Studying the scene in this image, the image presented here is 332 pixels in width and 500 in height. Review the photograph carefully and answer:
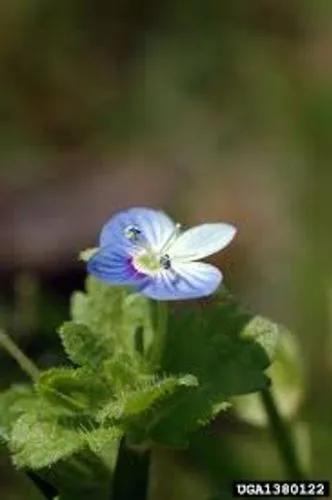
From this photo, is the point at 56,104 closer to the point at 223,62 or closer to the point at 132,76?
the point at 132,76

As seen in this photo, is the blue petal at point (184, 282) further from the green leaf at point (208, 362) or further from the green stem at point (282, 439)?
the green stem at point (282, 439)

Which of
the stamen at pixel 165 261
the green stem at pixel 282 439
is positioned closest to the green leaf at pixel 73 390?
the stamen at pixel 165 261

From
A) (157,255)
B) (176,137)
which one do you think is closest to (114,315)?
(157,255)

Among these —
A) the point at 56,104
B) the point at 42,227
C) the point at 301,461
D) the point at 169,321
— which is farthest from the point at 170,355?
the point at 56,104

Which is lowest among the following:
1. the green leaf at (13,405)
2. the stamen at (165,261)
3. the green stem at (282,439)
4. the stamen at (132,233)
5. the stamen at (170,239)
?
the green stem at (282,439)

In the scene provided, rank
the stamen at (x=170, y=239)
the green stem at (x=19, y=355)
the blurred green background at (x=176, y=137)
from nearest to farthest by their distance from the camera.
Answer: the green stem at (x=19, y=355), the stamen at (x=170, y=239), the blurred green background at (x=176, y=137)

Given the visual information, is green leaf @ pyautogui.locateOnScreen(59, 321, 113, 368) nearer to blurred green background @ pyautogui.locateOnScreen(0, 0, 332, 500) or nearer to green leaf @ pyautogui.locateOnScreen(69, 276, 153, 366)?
green leaf @ pyautogui.locateOnScreen(69, 276, 153, 366)

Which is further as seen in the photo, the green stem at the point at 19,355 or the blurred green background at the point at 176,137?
the blurred green background at the point at 176,137
